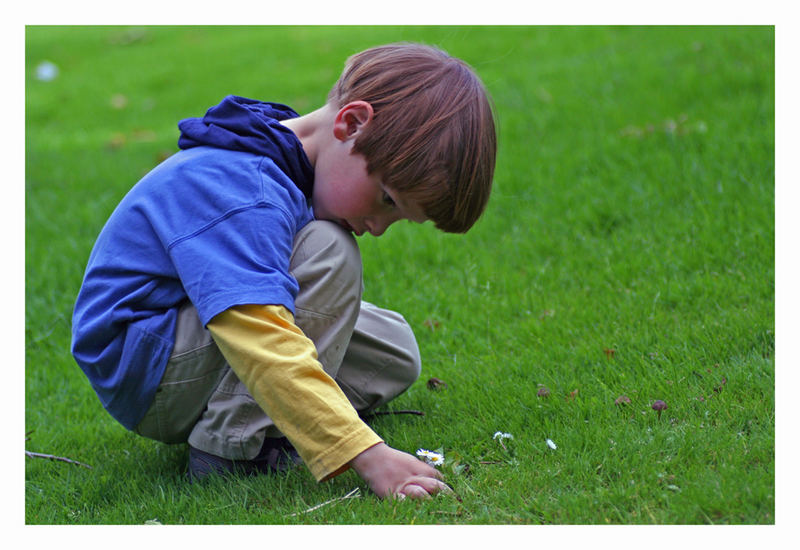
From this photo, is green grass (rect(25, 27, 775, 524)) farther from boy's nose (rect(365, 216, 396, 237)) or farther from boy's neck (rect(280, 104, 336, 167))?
boy's neck (rect(280, 104, 336, 167))

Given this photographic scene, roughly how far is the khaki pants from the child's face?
57mm

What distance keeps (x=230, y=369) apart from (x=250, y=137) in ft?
2.11

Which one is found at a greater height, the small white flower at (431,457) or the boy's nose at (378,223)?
the boy's nose at (378,223)

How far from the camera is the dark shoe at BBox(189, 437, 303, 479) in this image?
2324 millimetres

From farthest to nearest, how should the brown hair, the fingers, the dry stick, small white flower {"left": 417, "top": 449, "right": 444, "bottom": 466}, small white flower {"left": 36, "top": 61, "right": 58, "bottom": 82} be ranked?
small white flower {"left": 36, "top": 61, "right": 58, "bottom": 82}
the dry stick
small white flower {"left": 417, "top": 449, "right": 444, "bottom": 466}
the brown hair
the fingers

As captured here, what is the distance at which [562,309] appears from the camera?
3215mm

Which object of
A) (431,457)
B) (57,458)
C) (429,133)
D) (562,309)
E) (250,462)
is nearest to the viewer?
(429,133)

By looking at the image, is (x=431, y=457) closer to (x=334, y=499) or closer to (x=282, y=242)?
(x=334, y=499)

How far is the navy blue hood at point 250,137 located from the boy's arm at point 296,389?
47cm

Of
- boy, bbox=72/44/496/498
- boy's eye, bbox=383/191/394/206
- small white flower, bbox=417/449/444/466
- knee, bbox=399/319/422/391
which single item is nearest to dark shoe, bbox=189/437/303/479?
boy, bbox=72/44/496/498

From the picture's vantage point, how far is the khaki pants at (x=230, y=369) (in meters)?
2.18

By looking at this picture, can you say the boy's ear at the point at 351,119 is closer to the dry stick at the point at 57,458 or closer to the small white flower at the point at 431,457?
the small white flower at the point at 431,457

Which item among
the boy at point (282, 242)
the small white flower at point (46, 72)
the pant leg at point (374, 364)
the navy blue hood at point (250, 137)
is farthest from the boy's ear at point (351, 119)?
the small white flower at point (46, 72)

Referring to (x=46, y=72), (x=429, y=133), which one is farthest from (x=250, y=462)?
(x=46, y=72)
